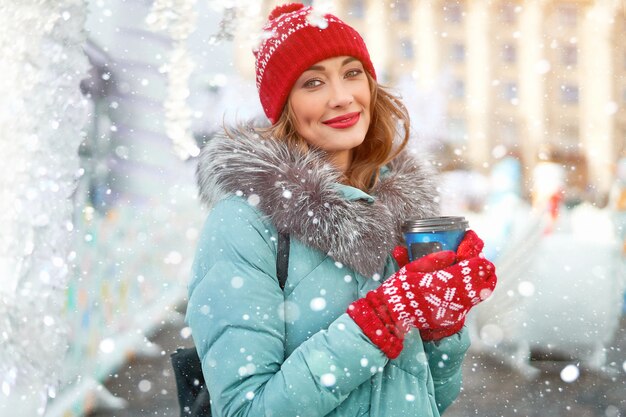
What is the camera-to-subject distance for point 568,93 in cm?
394

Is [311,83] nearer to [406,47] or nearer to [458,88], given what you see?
[406,47]

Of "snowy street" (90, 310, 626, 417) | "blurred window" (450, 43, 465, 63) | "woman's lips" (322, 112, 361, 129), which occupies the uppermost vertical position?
"woman's lips" (322, 112, 361, 129)

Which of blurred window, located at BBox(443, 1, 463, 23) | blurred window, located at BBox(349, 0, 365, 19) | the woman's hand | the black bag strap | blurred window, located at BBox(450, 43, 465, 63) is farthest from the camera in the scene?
blurred window, located at BBox(450, 43, 465, 63)

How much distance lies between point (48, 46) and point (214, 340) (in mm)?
2330

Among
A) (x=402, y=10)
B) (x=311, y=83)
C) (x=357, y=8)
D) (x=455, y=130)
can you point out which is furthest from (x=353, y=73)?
(x=455, y=130)

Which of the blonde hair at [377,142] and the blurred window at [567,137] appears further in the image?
the blurred window at [567,137]

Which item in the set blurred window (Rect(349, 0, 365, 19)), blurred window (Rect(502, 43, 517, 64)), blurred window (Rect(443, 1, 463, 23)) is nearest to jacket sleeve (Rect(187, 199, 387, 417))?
blurred window (Rect(349, 0, 365, 19))

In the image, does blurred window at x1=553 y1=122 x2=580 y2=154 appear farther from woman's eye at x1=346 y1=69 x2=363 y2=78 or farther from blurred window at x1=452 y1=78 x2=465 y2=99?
woman's eye at x1=346 y1=69 x2=363 y2=78

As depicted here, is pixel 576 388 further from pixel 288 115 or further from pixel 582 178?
pixel 288 115

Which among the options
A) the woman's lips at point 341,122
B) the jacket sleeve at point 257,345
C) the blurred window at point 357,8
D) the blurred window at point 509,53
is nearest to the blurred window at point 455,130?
the blurred window at point 509,53

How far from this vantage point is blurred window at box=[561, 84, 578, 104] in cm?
393

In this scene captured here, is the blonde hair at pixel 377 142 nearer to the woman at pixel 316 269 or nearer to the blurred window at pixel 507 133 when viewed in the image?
the woman at pixel 316 269

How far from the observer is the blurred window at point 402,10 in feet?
11.9

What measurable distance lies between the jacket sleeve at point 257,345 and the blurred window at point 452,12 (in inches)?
117
